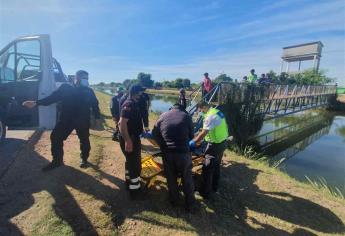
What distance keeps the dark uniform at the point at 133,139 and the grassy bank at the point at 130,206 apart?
1.24 ft

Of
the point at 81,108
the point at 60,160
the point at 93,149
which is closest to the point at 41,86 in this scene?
the point at 81,108

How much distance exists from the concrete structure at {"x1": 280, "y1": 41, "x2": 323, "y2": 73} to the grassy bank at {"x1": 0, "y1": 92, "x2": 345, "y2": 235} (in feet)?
197

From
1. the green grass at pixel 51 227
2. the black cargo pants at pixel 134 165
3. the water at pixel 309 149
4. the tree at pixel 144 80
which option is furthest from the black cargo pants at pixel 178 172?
the water at pixel 309 149

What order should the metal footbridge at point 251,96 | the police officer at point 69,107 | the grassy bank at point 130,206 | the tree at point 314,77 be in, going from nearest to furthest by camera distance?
the grassy bank at point 130,206
the police officer at point 69,107
the metal footbridge at point 251,96
the tree at point 314,77

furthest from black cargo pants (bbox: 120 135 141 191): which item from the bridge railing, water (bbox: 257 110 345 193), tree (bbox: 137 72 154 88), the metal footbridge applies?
water (bbox: 257 110 345 193)

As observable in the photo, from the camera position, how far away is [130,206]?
4.28 metres

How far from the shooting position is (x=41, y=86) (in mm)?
5582

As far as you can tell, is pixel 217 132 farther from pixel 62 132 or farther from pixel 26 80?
pixel 26 80

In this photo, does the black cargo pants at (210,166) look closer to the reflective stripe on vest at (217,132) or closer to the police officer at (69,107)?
the reflective stripe on vest at (217,132)

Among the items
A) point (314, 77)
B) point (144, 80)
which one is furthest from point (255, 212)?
point (314, 77)

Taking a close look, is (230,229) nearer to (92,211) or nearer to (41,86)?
(92,211)

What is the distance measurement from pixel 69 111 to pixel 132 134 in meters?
1.41

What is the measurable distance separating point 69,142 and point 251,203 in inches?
202

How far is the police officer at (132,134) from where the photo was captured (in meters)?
4.15
